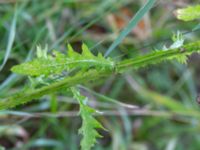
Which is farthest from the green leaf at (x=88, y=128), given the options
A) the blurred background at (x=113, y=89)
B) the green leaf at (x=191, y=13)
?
the blurred background at (x=113, y=89)

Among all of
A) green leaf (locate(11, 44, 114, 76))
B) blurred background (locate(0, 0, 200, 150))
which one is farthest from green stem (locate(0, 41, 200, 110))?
blurred background (locate(0, 0, 200, 150))

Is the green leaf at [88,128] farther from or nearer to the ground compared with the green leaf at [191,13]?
nearer to the ground

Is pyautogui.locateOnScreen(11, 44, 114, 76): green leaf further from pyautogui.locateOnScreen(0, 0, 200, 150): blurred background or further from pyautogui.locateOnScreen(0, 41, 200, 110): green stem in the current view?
pyautogui.locateOnScreen(0, 0, 200, 150): blurred background

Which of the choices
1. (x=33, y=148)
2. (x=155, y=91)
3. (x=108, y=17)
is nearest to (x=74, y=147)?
(x=33, y=148)

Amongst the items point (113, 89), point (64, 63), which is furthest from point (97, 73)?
point (113, 89)

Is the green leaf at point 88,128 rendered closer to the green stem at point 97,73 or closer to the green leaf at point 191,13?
the green stem at point 97,73

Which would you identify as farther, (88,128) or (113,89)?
(113,89)

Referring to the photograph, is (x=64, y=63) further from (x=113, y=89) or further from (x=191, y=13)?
(x=113, y=89)

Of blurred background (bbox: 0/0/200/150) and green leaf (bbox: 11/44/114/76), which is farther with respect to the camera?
blurred background (bbox: 0/0/200/150)

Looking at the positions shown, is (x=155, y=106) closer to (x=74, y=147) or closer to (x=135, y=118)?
(x=135, y=118)
